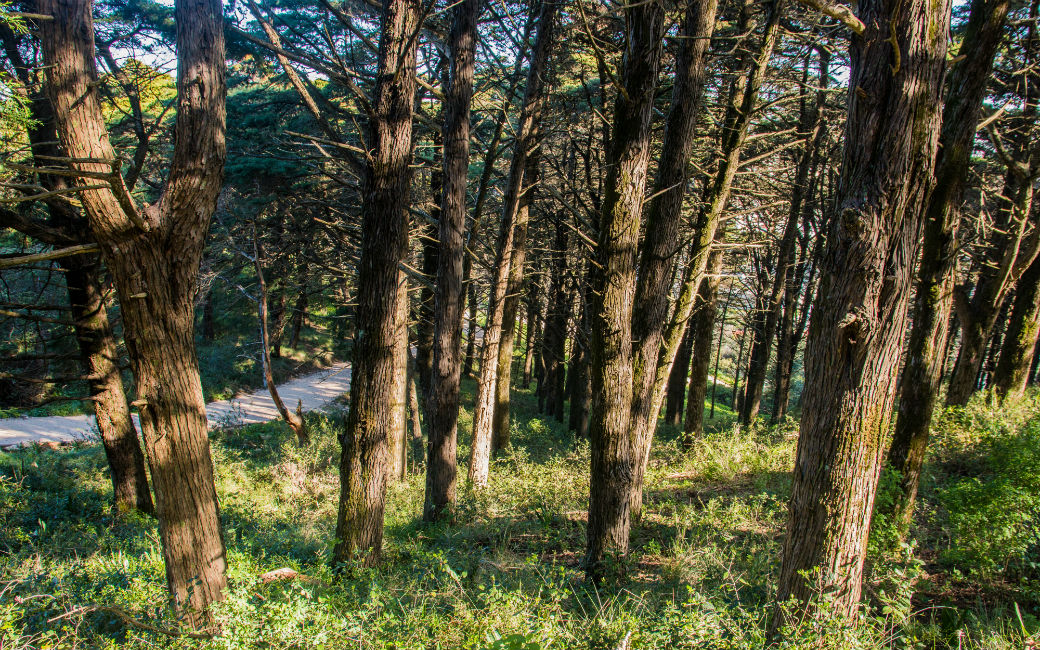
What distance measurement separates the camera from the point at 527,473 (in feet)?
33.0

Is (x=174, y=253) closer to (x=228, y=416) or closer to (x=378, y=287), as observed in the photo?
(x=378, y=287)

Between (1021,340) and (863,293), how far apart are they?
28.9 feet

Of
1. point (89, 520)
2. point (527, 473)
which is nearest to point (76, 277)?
point (89, 520)

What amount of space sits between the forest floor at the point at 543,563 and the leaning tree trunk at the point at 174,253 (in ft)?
1.96

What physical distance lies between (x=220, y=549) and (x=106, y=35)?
10.0m

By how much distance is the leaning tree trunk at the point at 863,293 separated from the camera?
319 cm

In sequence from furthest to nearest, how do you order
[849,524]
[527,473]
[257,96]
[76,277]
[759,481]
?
[257,96]
[527,473]
[759,481]
[76,277]
[849,524]

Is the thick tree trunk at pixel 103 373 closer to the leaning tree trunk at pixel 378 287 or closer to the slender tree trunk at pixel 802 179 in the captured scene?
the leaning tree trunk at pixel 378 287

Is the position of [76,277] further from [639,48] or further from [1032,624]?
[1032,624]

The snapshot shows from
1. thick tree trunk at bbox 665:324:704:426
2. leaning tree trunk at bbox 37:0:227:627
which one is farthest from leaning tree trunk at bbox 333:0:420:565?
thick tree trunk at bbox 665:324:704:426

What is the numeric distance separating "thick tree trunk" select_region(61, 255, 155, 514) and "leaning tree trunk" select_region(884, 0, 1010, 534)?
32.9 feet

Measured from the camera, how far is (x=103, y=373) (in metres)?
A: 7.20

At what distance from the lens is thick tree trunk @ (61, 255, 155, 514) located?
7.11m

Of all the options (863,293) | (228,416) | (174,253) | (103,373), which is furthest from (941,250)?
(228,416)
